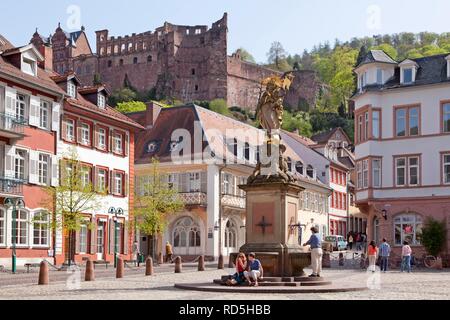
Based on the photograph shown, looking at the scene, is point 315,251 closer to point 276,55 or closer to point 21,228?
point 21,228

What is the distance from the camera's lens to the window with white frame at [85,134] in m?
44.4

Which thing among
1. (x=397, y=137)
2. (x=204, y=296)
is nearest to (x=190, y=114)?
(x=397, y=137)

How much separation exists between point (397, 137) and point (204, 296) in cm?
2909

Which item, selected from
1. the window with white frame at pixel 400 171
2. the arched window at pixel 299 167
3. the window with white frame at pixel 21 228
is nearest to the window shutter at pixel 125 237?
the window with white frame at pixel 21 228

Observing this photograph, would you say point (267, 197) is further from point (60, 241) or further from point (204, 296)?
point (60, 241)

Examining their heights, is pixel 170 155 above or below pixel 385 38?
below

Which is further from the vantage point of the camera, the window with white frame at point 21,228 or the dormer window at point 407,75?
the dormer window at point 407,75

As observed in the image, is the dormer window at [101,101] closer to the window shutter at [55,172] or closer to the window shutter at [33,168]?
the window shutter at [55,172]

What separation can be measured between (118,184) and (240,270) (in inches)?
1086

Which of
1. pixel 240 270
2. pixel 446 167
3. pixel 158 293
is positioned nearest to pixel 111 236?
pixel 446 167

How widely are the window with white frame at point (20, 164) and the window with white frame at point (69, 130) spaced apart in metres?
3.82

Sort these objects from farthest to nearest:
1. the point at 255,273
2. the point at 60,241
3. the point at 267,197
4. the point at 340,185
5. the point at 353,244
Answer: the point at 340,185 < the point at 353,244 < the point at 60,241 < the point at 267,197 < the point at 255,273

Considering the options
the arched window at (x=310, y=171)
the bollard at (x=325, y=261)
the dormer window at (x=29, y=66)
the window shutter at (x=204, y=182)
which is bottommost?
the bollard at (x=325, y=261)

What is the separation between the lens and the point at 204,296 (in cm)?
1936
